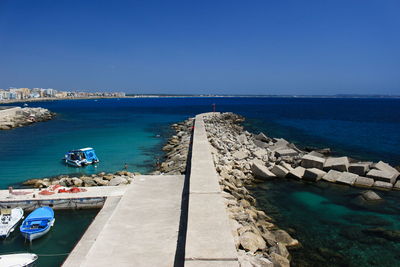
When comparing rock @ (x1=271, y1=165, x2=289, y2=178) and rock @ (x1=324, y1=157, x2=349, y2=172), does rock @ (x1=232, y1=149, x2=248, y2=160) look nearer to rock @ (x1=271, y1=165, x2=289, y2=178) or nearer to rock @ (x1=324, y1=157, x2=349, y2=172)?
rock @ (x1=271, y1=165, x2=289, y2=178)

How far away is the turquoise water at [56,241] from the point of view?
26.1 ft

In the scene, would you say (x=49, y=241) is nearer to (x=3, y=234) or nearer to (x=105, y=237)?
(x=3, y=234)

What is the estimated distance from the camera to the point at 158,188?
32.3 ft

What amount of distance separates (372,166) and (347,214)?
21.6 feet

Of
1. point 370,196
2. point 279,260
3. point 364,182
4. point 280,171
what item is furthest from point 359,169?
point 279,260

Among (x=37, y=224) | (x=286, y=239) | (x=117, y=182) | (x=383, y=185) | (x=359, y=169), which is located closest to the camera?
(x=286, y=239)

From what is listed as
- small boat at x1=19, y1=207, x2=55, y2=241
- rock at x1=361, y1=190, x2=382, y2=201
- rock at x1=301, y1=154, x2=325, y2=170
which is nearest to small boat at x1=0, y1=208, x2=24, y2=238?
small boat at x1=19, y1=207, x2=55, y2=241

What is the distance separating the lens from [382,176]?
13867 mm

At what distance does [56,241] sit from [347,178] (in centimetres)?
1278

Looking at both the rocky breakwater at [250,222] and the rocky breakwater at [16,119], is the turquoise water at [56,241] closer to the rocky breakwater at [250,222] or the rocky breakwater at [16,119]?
the rocky breakwater at [250,222]

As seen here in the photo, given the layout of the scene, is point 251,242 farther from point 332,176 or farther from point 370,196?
point 332,176

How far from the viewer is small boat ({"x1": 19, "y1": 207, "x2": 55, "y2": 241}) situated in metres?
8.66

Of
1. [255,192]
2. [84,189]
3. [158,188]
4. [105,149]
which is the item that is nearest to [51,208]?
[84,189]

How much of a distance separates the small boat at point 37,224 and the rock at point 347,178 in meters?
12.5
